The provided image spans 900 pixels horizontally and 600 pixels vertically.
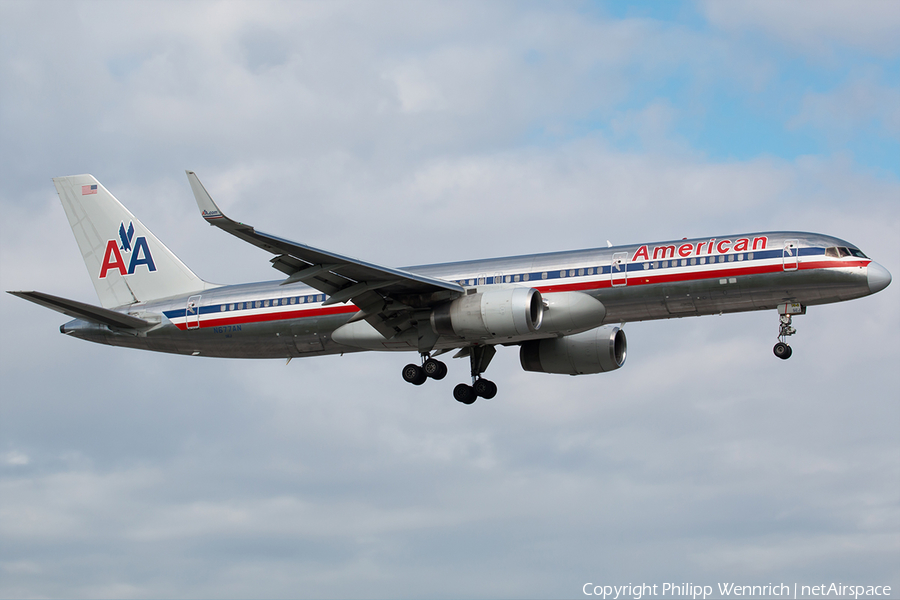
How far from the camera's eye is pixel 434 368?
131ft

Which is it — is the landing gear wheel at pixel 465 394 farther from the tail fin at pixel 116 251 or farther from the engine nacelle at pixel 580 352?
the tail fin at pixel 116 251

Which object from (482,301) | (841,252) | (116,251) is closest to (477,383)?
(482,301)

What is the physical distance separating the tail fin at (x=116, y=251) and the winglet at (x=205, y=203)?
14.8m

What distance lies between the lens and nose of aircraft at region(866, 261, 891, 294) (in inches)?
1409

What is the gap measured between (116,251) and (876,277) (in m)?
31.1

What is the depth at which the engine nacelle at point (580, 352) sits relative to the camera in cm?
4278

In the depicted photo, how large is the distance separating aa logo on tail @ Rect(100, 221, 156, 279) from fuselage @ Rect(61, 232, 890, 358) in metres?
6.96

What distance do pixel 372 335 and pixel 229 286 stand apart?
751cm

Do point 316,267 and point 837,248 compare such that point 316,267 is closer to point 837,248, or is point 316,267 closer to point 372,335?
point 372,335

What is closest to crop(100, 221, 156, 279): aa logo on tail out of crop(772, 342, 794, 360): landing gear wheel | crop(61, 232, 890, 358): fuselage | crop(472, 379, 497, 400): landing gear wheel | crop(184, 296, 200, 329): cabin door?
crop(184, 296, 200, 329): cabin door

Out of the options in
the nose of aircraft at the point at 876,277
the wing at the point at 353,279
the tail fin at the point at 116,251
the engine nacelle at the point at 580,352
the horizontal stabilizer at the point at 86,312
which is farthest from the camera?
the tail fin at the point at 116,251

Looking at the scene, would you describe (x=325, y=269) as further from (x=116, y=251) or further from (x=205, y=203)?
(x=116, y=251)

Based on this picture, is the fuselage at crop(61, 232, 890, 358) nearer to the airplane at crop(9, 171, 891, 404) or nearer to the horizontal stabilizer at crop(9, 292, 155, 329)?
the airplane at crop(9, 171, 891, 404)

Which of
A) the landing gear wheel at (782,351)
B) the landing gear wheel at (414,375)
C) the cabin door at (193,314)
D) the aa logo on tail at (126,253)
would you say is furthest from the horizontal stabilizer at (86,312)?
the landing gear wheel at (782,351)
